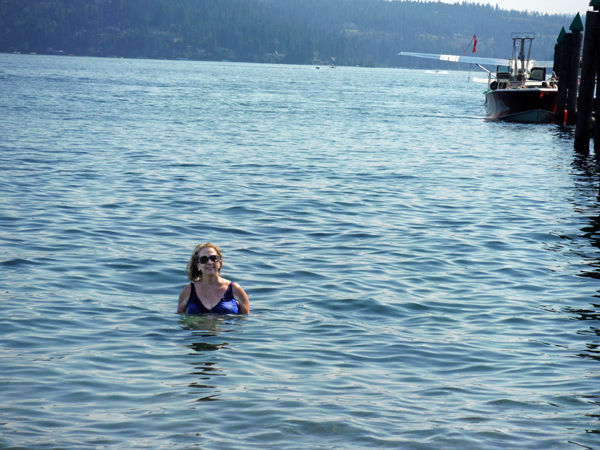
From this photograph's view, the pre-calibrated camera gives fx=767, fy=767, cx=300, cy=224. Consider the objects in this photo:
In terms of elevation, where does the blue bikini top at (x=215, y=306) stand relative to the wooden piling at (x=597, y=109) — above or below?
below

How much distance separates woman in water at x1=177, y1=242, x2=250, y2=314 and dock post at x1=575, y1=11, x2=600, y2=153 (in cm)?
1972

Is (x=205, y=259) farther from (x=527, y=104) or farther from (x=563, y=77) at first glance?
(x=527, y=104)

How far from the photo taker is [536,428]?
20.8 feet

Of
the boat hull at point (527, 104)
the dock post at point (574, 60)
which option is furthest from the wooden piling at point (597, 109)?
the boat hull at point (527, 104)

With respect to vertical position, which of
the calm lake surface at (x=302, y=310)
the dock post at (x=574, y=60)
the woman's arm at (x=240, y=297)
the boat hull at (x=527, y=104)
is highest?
the dock post at (x=574, y=60)

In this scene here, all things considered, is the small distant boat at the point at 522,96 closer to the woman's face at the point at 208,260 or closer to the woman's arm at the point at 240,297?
the woman's arm at the point at 240,297

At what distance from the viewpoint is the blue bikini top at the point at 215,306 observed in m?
8.97

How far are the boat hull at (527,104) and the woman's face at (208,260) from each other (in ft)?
112

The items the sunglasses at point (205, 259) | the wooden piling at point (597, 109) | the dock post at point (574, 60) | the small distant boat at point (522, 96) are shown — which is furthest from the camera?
the small distant boat at point (522, 96)

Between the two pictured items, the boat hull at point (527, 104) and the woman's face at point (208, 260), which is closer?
the woman's face at point (208, 260)

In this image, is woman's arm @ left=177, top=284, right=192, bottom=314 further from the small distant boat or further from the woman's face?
the small distant boat

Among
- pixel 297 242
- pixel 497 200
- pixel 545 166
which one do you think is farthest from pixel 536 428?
pixel 545 166

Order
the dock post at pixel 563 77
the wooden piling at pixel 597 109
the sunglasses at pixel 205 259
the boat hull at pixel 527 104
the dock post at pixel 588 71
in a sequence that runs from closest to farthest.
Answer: the sunglasses at pixel 205 259
the wooden piling at pixel 597 109
the dock post at pixel 588 71
the dock post at pixel 563 77
the boat hull at pixel 527 104

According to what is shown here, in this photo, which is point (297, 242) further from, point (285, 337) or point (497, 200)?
point (497, 200)
